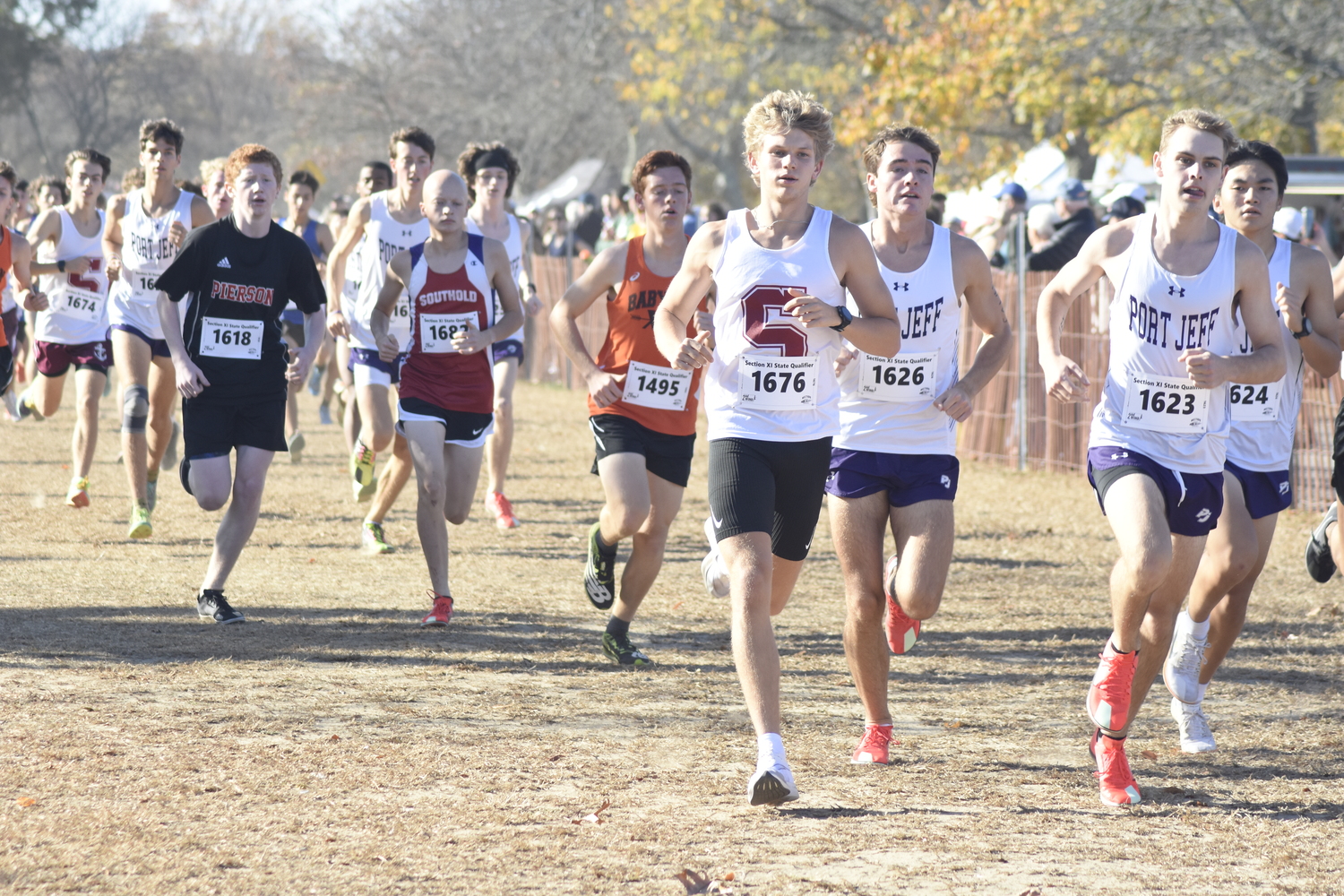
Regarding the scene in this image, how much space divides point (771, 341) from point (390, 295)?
10.3 feet

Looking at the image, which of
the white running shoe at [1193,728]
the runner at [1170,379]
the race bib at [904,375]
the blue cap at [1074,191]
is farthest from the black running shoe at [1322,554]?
the blue cap at [1074,191]

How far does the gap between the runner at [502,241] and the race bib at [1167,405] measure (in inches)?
215

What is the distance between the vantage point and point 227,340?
23.9ft

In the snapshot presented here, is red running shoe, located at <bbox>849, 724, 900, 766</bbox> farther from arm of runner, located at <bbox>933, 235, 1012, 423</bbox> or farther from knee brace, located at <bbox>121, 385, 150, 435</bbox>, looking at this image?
knee brace, located at <bbox>121, 385, 150, 435</bbox>

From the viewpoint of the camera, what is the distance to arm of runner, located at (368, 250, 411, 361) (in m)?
7.38

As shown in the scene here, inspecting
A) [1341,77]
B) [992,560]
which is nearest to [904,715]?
[992,560]

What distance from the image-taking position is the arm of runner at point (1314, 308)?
214 inches

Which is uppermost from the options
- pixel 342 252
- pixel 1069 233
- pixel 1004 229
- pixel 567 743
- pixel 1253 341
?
pixel 1004 229

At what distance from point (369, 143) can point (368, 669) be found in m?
47.3

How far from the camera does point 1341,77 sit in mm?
17844

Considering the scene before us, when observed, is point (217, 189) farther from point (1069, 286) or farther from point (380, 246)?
point (1069, 286)

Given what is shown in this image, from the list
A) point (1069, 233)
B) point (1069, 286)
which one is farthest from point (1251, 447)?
point (1069, 233)

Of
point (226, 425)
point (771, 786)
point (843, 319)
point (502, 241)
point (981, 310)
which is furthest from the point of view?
point (502, 241)

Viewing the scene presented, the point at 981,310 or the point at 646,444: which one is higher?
the point at 981,310
